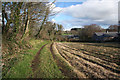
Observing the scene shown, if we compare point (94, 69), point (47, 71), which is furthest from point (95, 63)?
point (47, 71)

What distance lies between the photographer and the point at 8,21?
764 cm

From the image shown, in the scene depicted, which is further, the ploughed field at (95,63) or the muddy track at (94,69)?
the ploughed field at (95,63)

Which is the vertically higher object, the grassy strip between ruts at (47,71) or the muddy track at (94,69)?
the grassy strip between ruts at (47,71)

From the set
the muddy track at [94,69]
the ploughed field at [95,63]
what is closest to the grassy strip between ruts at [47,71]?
the ploughed field at [95,63]

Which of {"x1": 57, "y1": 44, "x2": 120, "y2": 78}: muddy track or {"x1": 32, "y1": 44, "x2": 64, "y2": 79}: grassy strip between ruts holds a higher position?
{"x1": 32, "y1": 44, "x2": 64, "y2": 79}: grassy strip between ruts


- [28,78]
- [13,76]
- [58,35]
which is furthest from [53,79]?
[58,35]

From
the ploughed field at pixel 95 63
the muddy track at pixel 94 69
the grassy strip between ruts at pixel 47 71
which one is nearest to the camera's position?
the grassy strip between ruts at pixel 47 71

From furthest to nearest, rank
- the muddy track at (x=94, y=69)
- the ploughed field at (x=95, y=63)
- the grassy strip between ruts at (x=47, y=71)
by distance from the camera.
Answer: the ploughed field at (x=95, y=63) → the muddy track at (x=94, y=69) → the grassy strip between ruts at (x=47, y=71)

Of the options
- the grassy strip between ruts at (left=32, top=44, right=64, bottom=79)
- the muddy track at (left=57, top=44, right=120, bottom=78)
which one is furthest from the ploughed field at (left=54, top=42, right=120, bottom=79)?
the grassy strip between ruts at (left=32, top=44, right=64, bottom=79)

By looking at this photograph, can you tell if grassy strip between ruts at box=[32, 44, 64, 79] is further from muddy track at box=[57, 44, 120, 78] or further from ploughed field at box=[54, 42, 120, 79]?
muddy track at box=[57, 44, 120, 78]

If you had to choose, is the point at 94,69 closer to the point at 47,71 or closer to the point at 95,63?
the point at 95,63

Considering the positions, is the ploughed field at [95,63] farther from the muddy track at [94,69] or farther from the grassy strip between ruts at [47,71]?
the grassy strip between ruts at [47,71]

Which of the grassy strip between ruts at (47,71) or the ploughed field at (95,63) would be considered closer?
the grassy strip between ruts at (47,71)

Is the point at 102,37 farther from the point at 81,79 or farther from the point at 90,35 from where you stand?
the point at 81,79
